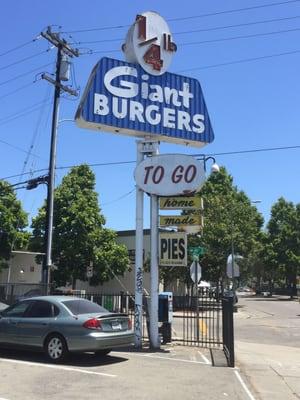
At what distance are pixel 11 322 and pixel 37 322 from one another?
0.81 m

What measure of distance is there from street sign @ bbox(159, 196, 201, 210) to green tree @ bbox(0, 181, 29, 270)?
21.5 metres

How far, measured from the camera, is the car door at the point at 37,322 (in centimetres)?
1232

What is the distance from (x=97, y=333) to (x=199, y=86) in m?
8.63

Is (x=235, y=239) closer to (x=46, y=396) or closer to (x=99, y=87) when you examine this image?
(x=99, y=87)

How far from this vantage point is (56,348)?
1204 cm

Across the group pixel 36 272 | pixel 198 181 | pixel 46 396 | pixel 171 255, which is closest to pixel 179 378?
pixel 46 396

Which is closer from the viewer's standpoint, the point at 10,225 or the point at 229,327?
the point at 229,327

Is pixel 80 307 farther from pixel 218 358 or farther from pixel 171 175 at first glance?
pixel 171 175

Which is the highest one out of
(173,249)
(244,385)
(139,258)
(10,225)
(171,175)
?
(10,225)

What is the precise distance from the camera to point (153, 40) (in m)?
16.5

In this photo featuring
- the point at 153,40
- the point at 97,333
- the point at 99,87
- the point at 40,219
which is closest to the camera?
the point at 97,333

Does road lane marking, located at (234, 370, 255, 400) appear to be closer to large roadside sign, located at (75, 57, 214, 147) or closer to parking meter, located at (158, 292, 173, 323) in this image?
parking meter, located at (158, 292, 173, 323)

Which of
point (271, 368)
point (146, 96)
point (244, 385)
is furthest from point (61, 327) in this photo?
point (146, 96)

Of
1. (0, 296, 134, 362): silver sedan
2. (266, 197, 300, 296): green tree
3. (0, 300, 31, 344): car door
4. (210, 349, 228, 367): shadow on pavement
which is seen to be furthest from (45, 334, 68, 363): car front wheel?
(266, 197, 300, 296): green tree
